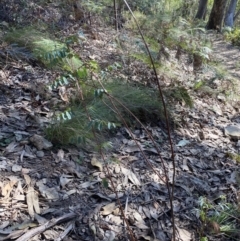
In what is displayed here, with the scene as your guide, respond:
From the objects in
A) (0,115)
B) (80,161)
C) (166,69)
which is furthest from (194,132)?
(0,115)

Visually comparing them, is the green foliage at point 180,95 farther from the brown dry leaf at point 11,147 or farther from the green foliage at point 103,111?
the brown dry leaf at point 11,147

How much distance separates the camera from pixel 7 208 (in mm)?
1860

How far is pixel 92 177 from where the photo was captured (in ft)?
7.55

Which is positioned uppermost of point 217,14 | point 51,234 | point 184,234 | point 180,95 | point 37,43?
point 217,14

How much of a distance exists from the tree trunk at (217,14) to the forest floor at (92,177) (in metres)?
7.15

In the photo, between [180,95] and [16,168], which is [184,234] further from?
[180,95]

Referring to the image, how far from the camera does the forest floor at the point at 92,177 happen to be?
190 cm

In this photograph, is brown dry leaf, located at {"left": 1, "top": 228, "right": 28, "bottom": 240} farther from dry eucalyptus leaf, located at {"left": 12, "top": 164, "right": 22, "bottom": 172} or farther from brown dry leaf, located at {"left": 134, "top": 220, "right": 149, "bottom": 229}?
brown dry leaf, located at {"left": 134, "top": 220, "right": 149, "bottom": 229}

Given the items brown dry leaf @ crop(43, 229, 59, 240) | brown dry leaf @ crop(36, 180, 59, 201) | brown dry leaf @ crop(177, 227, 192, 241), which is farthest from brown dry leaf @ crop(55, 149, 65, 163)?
brown dry leaf @ crop(177, 227, 192, 241)

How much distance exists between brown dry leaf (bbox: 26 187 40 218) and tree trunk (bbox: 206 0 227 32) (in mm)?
9086

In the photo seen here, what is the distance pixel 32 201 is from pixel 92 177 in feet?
1.64

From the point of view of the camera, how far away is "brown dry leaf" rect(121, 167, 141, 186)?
2.41 metres

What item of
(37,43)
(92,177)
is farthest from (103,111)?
(37,43)

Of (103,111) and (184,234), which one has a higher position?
(103,111)
